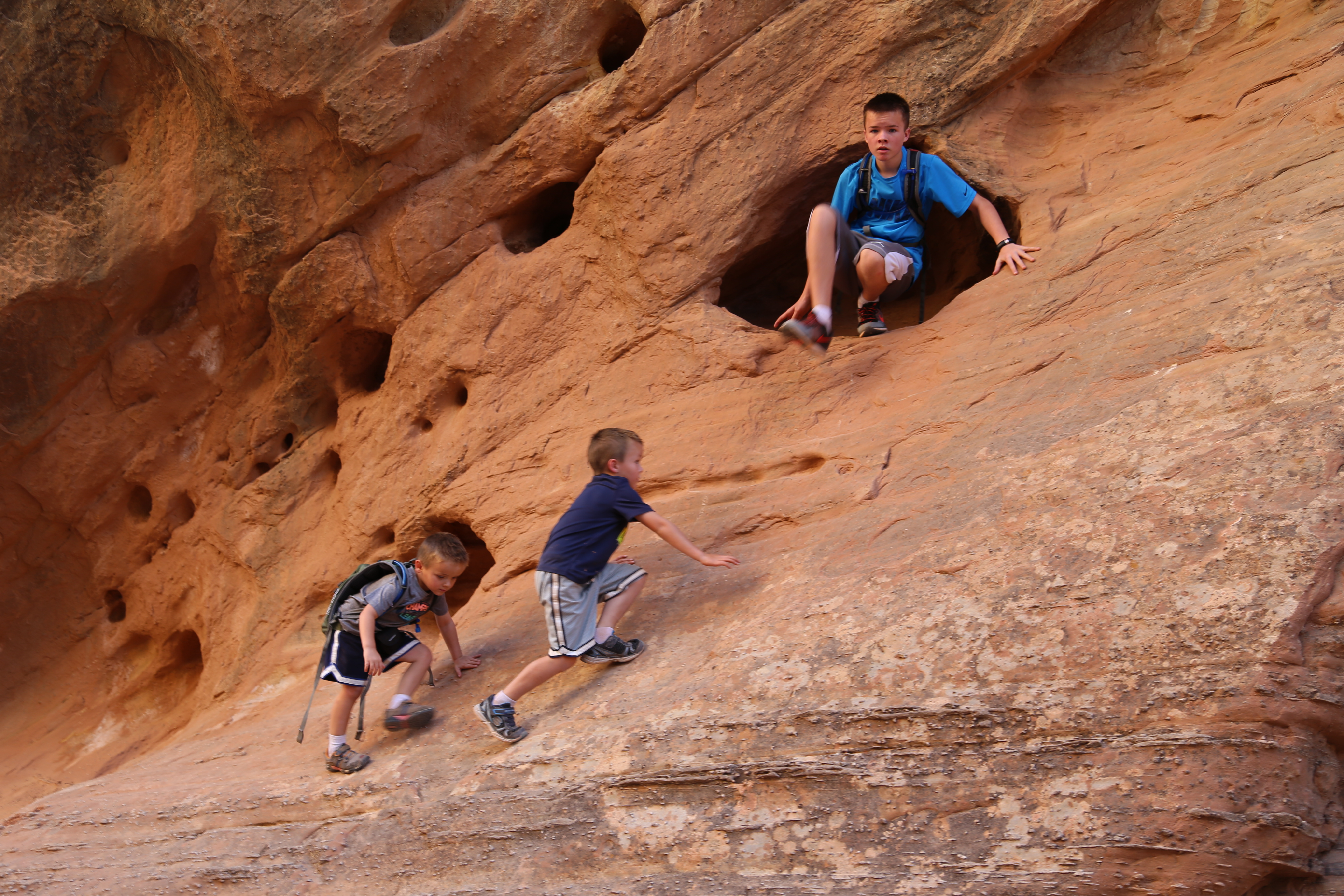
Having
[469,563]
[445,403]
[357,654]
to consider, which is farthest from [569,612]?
[445,403]

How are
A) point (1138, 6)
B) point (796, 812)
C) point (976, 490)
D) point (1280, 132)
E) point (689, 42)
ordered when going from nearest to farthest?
1. point (796, 812)
2. point (976, 490)
3. point (1280, 132)
4. point (1138, 6)
5. point (689, 42)

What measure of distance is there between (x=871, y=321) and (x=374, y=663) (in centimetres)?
256

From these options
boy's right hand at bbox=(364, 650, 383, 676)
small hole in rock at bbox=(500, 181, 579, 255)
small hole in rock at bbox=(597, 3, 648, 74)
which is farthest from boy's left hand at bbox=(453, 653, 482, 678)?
small hole in rock at bbox=(597, 3, 648, 74)

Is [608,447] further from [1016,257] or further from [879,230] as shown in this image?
[1016,257]

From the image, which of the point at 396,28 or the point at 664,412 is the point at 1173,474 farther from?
the point at 396,28

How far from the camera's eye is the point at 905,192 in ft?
14.0

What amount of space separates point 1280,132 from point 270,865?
Result: 4674 mm

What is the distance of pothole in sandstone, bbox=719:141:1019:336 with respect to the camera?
16.1ft

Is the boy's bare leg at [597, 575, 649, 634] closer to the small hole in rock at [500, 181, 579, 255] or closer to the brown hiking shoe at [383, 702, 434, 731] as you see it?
the brown hiking shoe at [383, 702, 434, 731]

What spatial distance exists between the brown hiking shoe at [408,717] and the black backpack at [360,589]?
0.17m

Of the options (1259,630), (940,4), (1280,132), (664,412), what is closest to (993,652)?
(1259,630)

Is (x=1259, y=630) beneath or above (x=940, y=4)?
beneath

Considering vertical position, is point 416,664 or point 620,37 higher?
point 620,37

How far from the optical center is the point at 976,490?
340 centimetres
